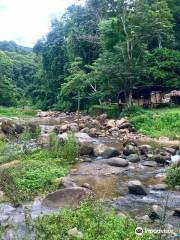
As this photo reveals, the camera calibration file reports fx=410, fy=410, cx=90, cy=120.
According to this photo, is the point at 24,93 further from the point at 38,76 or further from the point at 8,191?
the point at 8,191

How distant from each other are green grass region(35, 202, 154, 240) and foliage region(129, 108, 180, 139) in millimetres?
18425

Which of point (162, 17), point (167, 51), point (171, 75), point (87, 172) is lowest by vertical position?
point (87, 172)

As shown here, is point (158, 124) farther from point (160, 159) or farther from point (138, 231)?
point (138, 231)

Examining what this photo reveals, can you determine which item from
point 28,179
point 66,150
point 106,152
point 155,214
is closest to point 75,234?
point 155,214

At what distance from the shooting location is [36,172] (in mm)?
14523

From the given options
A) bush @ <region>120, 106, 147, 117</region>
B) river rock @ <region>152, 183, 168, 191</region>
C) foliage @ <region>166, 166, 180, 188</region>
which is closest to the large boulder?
foliage @ <region>166, 166, 180, 188</region>

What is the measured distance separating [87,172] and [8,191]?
5069 millimetres

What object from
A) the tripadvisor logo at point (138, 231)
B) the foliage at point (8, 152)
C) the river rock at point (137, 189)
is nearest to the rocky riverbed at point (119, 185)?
the river rock at point (137, 189)

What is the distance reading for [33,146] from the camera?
757 inches

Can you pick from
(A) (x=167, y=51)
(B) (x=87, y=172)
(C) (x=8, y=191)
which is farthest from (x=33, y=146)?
(A) (x=167, y=51)

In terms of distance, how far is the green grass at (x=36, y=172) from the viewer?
41.2 feet

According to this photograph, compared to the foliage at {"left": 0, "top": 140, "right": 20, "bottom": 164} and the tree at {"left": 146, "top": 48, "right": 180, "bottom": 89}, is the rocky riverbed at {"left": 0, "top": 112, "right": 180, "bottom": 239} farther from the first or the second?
the tree at {"left": 146, "top": 48, "right": 180, "bottom": 89}

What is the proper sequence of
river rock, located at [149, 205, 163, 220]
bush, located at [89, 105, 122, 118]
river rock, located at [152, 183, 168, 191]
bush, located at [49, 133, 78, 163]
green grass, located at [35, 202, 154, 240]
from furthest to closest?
bush, located at [89, 105, 122, 118], bush, located at [49, 133, 78, 163], river rock, located at [152, 183, 168, 191], river rock, located at [149, 205, 163, 220], green grass, located at [35, 202, 154, 240]

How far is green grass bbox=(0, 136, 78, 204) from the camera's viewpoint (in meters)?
12.6
